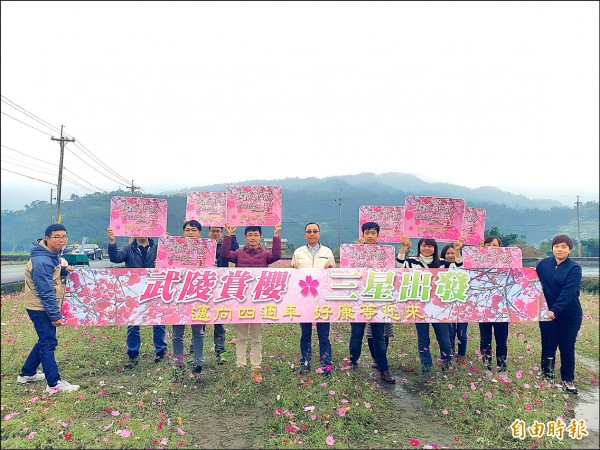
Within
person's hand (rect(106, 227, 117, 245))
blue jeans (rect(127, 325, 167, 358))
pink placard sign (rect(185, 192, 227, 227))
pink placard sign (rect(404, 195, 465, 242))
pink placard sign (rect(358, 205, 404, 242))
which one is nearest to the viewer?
person's hand (rect(106, 227, 117, 245))

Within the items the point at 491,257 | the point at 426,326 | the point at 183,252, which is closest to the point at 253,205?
the point at 183,252

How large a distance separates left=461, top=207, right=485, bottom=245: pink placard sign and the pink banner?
85 centimetres

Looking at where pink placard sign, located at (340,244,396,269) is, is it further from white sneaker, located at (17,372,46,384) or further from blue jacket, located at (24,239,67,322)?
white sneaker, located at (17,372,46,384)

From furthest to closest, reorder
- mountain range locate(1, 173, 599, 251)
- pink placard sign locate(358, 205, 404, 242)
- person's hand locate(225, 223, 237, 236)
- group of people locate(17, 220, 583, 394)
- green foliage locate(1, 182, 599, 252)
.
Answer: mountain range locate(1, 173, 599, 251), green foliage locate(1, 182, 599, 252), pink placard sign locate(358, 205, 404, 242), person's hand locate(225, 223, 237, 236), group of people locate(17, 220, 583, 394)

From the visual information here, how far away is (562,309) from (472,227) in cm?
186

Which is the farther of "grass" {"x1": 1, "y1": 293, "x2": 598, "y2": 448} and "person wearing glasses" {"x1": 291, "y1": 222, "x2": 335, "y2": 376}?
"person wearing glasses" {"x1": 291, "y1": 222, "x2": 335, "y2": 376}

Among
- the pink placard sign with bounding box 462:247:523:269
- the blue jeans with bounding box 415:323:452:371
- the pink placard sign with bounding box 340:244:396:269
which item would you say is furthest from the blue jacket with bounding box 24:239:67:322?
the pink placard sign with bounding box 462:247:523:269

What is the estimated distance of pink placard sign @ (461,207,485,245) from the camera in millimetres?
6598

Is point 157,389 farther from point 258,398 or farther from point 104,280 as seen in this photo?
point 104,280

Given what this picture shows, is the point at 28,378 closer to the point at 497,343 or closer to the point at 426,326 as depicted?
the point at 426,326

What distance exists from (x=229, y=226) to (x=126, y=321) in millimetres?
2077

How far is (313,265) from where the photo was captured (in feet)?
19.2

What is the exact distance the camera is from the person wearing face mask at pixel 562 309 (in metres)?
5.38

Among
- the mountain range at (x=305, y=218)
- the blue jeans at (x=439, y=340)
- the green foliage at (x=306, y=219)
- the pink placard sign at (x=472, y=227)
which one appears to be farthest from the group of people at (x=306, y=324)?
the mountain range at (x=305, y=218)
